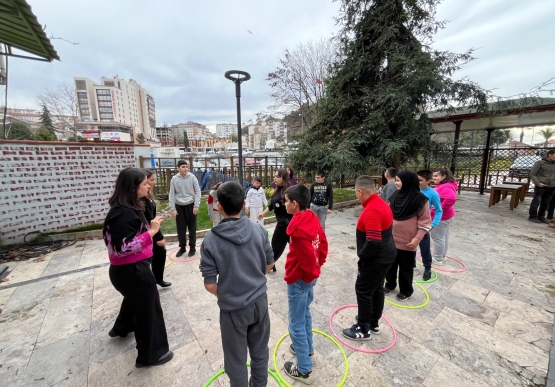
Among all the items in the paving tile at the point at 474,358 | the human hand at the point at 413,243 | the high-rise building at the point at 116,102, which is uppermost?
the high-rise building at the point at 116,102

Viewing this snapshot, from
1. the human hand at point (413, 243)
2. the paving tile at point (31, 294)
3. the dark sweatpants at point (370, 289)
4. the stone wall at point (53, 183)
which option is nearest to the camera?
the dark sweatpants at point (370, 289)

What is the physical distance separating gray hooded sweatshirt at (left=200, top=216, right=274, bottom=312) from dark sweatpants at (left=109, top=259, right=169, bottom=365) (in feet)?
2.82

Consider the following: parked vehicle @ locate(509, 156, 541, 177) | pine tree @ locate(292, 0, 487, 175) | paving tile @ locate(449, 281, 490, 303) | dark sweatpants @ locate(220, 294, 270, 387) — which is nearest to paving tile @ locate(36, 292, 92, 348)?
dark sweatpants @ locate(220, 294, 270, 387)

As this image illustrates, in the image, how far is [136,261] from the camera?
1.90 metres

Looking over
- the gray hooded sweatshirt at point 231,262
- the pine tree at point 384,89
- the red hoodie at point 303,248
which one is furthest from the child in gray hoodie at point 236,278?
the pine tree at point 384,89

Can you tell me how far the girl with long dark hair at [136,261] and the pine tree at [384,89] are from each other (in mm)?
5274

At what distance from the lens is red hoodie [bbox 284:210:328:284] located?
1.79m

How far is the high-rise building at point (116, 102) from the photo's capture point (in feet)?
225

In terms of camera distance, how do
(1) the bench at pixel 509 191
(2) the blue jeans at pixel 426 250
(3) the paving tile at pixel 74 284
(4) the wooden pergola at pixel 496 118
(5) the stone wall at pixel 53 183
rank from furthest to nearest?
Result: (1) the bench at pixel 509 191
(4) the wooden pergola at pixel 496 118
(5) the stone wall at pixel 53 183
(2) the blue jeans at pixel 426 250
(3) the paving tile at pixel 74 284

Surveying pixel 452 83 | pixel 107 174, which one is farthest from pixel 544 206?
pixel 107 174

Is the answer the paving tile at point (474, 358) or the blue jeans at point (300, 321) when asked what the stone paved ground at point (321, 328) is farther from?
the blue jeans at point (300, 321)

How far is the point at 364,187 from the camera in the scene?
218 cm

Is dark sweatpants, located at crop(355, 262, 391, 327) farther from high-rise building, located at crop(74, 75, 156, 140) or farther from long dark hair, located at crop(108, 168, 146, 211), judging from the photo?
high-rise building, located at crop(74, 75, 156, 140)

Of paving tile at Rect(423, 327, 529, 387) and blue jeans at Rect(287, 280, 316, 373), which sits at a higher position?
blue jeans at Rect(287, 280, 316, 373)
